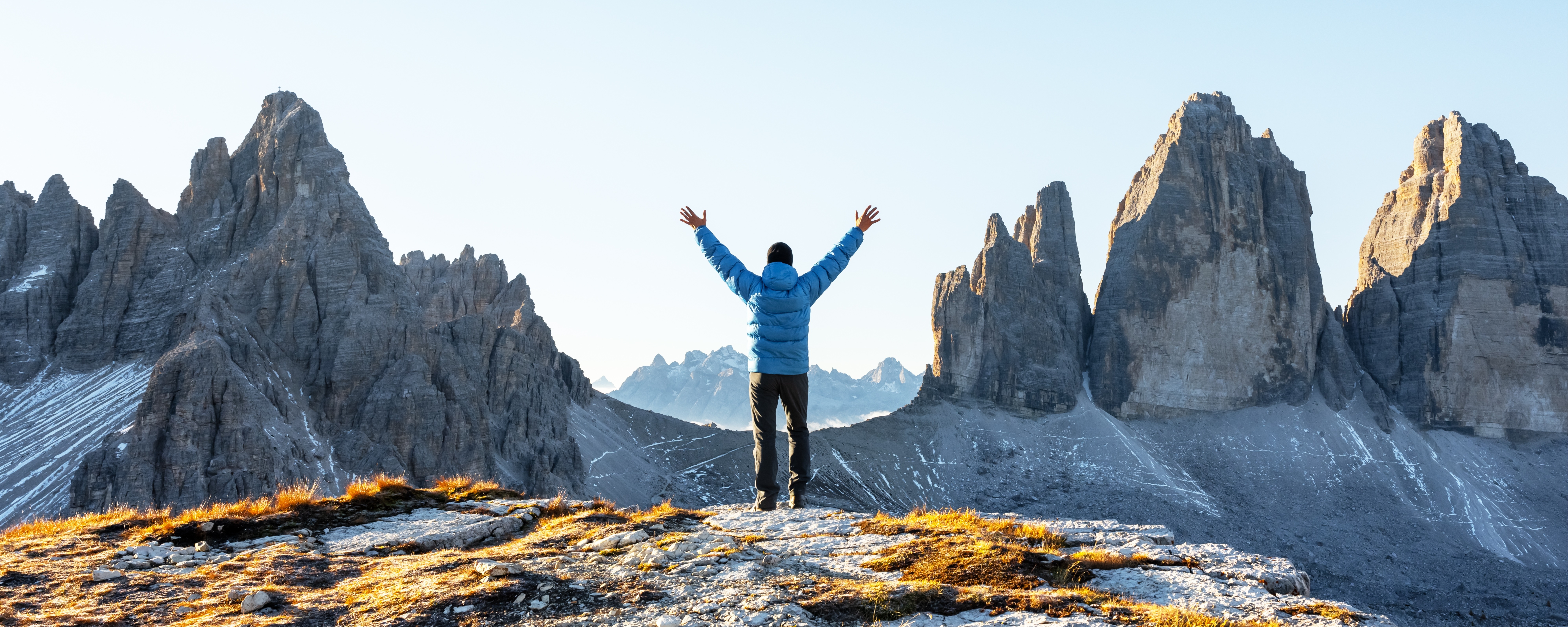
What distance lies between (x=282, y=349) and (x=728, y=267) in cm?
7937

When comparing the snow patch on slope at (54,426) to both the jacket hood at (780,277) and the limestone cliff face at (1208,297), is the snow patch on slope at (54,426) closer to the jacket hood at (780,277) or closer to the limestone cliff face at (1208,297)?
the jacket hood at (780,277)

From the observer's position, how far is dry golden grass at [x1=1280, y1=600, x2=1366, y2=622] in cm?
763

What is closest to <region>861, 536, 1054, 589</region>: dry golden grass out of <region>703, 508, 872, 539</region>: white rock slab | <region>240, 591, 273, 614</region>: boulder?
<region>703, 508, 872, 539</region>: white rock slab

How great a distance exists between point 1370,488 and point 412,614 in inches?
5201

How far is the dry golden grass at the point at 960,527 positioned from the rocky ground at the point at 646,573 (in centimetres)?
4

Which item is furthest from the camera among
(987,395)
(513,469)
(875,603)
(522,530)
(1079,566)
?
(987,395)

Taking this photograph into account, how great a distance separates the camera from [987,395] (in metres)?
134

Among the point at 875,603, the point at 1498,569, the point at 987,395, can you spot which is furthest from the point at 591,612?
the point at 987,395

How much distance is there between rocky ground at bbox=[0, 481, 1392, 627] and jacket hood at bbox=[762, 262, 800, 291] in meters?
2.85

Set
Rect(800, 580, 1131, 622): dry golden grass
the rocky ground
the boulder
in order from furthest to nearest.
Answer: the boulder, the rocky ground, Rect(800, 580, 1131, 622): dry golden grass

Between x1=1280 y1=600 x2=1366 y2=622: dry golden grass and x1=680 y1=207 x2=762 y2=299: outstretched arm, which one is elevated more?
x1=680 y1=207 x2=762 y2=299: outstretched arm

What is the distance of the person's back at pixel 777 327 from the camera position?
12.3 m

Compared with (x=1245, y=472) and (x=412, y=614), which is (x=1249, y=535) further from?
(x=412, y=614)

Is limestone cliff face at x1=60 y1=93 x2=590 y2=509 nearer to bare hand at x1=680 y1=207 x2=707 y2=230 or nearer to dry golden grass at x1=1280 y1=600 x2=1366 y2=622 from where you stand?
bare hand at x1=680 y1=207 x2=707 y2=230
